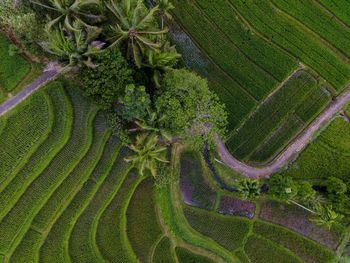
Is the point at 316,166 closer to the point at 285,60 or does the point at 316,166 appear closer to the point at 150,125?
the point at 285,60

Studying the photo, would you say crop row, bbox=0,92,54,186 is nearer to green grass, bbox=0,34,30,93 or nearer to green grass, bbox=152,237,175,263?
green grass, bbox=0,34,30,93

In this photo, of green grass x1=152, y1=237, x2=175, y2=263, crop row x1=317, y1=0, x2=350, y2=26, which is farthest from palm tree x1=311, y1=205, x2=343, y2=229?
crop row x1=317, y1=0, x2=350, y2=26

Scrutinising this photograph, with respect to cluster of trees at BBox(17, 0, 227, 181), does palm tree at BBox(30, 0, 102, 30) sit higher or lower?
higher

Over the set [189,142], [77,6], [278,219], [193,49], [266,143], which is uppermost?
[77,6]

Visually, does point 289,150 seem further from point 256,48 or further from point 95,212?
point 95,212

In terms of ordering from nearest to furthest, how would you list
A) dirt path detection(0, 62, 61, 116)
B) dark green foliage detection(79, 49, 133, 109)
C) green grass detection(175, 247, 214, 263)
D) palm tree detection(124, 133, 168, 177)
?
dark green foliage detection(79, 49, 133, 109), palm tree detection(124, 133, 168, 177), dirt path detection(0, 62, 61, 116), green grass detection(175, 247, 214, 263)

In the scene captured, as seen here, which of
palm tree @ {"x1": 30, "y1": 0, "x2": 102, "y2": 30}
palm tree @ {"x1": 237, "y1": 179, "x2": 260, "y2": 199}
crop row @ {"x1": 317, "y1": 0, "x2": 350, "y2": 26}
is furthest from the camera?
crop row @ {"x1": 317, "y1": 0, "x2": 350, "y2": 26}

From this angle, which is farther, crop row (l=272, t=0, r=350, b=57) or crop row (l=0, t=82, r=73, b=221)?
crop row (l=272, t=0, r=350, b=57)

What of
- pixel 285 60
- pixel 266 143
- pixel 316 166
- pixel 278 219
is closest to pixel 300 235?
pixel 278 219
